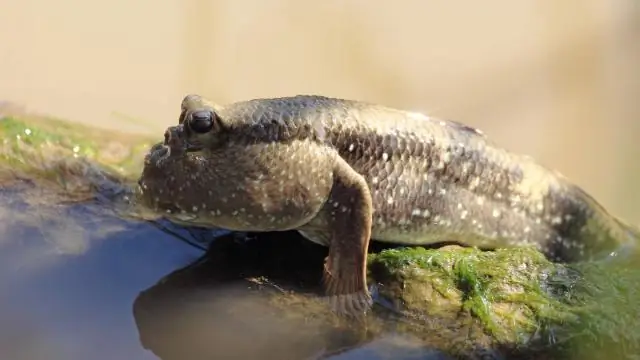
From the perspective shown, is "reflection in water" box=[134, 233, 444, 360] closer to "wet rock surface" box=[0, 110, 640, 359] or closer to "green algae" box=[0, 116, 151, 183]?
"wet rock surface" box=[0, 110, 640, 359]

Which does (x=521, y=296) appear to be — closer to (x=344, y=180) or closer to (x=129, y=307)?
(x=344, y=180)

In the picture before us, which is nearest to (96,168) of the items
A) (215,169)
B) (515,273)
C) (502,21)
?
(215,169)

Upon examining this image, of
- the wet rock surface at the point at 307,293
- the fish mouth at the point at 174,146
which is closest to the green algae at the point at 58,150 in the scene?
the wet rock surface at the point at 307,293

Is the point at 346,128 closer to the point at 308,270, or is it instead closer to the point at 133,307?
the point at 308,270

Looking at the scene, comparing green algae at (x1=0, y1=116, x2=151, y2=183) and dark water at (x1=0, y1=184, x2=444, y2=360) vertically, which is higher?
green algae at (x1=0, y1=116, x2=151, y2=183)

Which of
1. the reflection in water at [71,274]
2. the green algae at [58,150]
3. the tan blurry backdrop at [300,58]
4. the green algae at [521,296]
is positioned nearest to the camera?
the reflection in water at [71,274]

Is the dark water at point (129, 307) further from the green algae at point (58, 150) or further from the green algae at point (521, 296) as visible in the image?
the green algae at point (58, 150)

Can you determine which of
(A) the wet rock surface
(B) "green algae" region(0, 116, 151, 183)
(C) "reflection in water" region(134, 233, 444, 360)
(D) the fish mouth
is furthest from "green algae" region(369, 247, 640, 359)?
(B) "green algae" region(0, 116, 151, 183)
